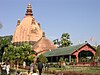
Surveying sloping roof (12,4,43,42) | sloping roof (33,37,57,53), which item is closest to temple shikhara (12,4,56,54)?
sloping roof (12,4,43,42)

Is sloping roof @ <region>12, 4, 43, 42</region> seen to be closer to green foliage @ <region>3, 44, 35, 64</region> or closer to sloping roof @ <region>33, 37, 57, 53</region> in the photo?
sloping roof @ <region>33, 37, 57, 53</region>

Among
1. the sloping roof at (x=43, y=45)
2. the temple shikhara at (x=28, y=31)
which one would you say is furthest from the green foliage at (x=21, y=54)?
the temple shikhara at (x=28, y=31)

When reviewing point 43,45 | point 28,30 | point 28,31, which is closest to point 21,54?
point 43,45

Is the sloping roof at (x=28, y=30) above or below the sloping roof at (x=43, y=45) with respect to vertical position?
above

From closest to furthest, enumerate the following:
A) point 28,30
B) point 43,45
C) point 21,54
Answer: point 21,54 < point 43,45 < point 28,30

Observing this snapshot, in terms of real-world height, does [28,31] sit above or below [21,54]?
above

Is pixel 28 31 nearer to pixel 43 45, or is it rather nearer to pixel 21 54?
pixel 43 45

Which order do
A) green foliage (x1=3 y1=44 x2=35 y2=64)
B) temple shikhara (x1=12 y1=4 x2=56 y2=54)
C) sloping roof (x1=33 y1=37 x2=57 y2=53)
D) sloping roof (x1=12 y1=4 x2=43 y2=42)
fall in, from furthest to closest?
sloping roof (x1=12 y1=4 x2=43 y2=42) → temple shikhara (x1=12 y1=4 x2=56 y2=54) → sloping roof (x1=33 y1=37 x2=57 y2=53) → green foliage (x1=3 y1=44 x2=35 y2=64)

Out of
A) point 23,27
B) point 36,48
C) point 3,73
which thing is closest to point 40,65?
point 3,73

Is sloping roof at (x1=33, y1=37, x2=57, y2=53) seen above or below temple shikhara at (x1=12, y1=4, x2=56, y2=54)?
below

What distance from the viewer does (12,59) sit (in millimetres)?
58562

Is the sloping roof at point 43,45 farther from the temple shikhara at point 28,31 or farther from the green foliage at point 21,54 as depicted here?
the green foliage at point 21,54

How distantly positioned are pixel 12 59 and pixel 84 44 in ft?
54.7

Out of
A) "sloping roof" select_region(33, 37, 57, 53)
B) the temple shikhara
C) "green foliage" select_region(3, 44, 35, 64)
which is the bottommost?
"green foliage" select_region(3, 44, 35, 64)
